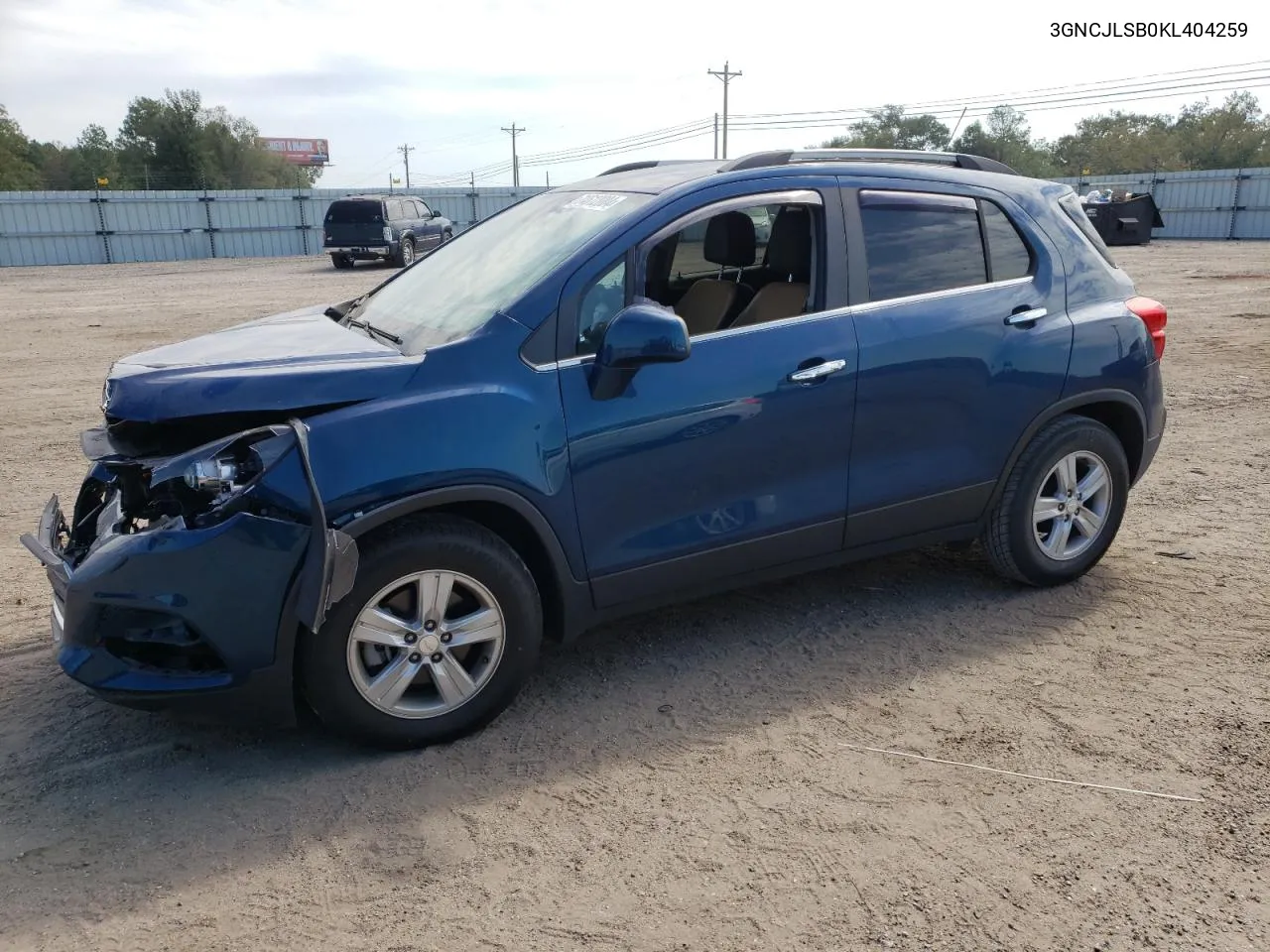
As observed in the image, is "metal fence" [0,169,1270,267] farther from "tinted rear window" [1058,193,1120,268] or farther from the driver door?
the driver door

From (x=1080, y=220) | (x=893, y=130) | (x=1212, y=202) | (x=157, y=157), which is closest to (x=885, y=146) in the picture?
(x=893, y=130)

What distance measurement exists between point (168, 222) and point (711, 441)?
120 feet

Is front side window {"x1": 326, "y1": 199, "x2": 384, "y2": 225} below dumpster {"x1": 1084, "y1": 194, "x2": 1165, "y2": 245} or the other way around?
the other way around

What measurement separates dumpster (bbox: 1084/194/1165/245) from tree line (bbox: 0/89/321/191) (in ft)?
156

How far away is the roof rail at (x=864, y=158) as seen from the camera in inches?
161

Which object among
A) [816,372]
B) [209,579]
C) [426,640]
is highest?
[816,372]

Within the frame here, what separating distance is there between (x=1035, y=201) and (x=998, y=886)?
311 cm

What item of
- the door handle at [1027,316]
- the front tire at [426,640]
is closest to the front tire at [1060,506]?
the door handle at [1027,316]

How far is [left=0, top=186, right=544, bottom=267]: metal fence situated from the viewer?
3294 cm

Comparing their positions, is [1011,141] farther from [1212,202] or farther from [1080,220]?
[1080,220]

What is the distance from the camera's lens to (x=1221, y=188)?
34.2 metres

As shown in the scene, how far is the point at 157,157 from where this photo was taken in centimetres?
6306

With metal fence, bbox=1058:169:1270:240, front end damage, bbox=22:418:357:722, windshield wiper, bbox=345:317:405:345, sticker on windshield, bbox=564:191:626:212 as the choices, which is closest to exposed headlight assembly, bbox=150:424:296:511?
front end damage, bbox=22:418:357:722

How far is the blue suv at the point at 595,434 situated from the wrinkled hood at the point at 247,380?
0.03 ft
